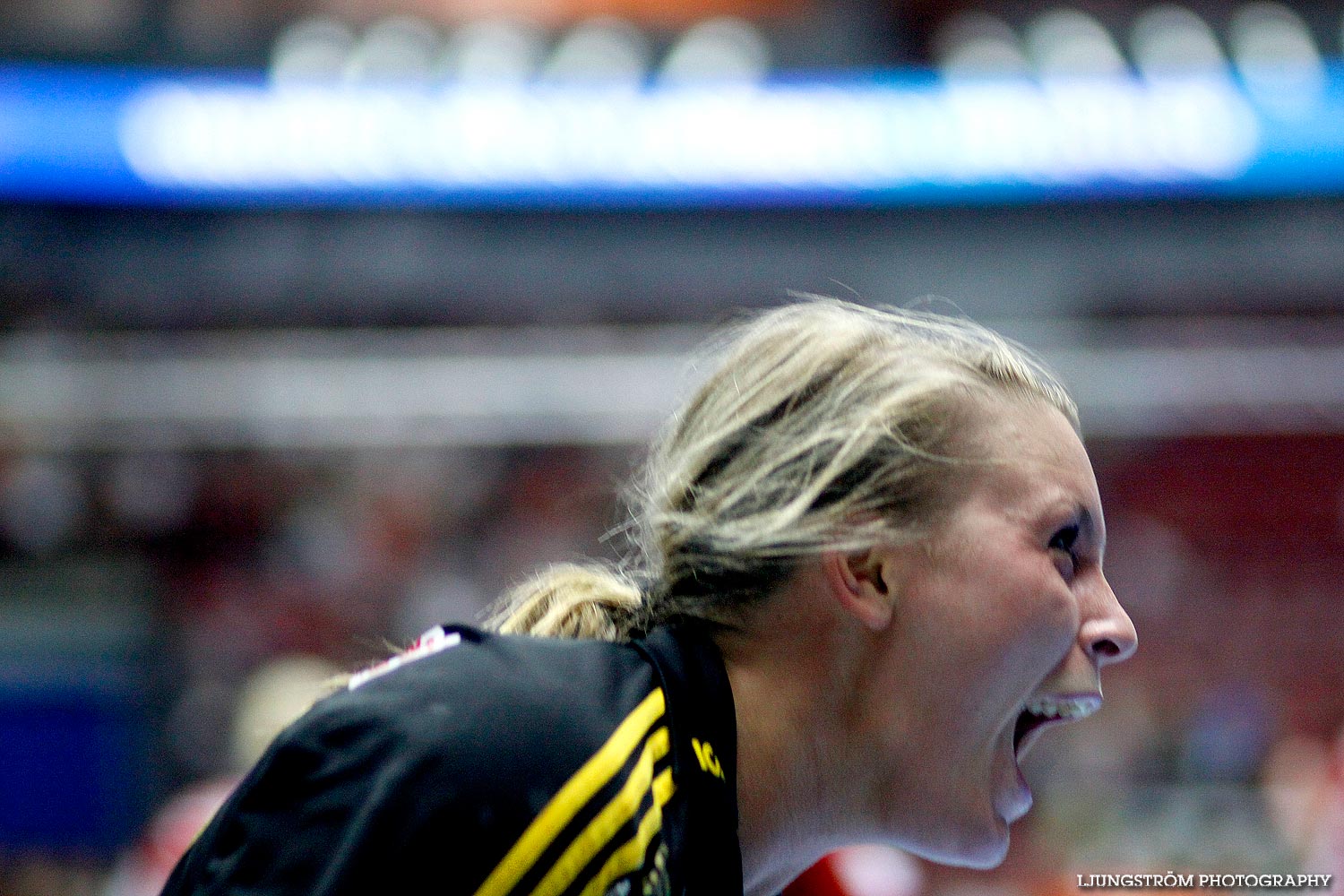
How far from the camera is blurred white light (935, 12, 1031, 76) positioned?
8078 mm

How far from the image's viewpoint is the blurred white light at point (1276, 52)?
25.7 feet

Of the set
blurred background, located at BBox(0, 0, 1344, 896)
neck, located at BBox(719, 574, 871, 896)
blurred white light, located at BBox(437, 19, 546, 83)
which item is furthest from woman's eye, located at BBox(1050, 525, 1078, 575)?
blurred white light, located at BBox(437, 19, 546, 83)

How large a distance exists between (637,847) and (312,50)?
7.67m

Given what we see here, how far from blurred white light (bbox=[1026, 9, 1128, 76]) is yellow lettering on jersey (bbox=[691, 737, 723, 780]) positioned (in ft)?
23.9

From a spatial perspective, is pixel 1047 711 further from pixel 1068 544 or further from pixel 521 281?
pixel 521 281

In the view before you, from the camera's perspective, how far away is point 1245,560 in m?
9.74

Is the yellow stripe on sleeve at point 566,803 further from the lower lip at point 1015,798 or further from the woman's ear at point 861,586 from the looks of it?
the lower lip at point 1015,798

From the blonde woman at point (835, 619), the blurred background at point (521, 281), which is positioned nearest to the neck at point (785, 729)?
the blonde woman at point (835, 619)

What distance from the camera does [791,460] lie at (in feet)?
5.02

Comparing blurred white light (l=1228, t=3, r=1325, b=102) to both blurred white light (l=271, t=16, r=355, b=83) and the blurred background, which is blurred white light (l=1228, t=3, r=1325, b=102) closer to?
the blurred background

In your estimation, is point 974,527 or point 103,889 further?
point 103,889

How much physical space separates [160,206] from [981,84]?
497 cm

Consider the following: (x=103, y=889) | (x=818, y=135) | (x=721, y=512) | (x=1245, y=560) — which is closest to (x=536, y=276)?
(x=818, y=135)

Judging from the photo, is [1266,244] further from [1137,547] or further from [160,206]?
[160,206]
